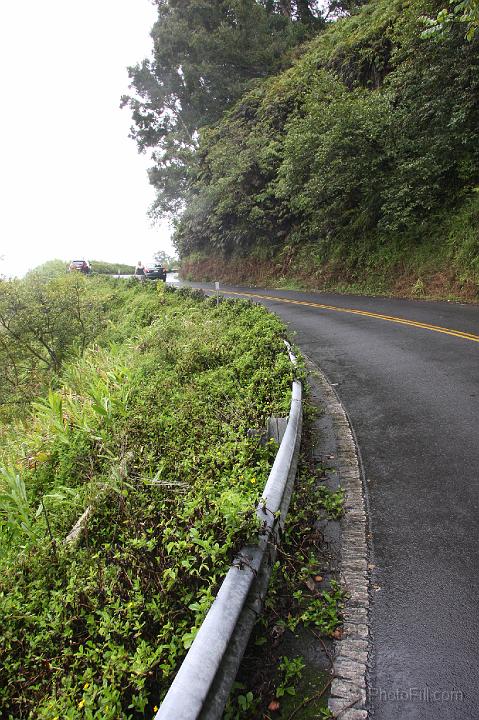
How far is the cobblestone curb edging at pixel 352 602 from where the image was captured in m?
2.18

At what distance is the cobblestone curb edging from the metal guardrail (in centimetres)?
50

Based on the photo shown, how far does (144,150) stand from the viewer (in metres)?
45.5

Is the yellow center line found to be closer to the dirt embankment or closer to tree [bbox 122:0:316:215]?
the dirt embankment

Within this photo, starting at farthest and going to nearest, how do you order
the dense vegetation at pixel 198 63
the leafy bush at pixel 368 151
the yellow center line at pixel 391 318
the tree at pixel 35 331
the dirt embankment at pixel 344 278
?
1. the dense vegetation at pixel 198 63
2. the dirt embankment at pixel 344 278
3. the tree at pixel 35 331
4. the leafy bush at pixel 368 151
5. the yellow center line at pixel 391 318

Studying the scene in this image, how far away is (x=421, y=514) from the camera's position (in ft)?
11.9

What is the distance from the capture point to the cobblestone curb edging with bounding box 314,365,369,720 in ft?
7.16

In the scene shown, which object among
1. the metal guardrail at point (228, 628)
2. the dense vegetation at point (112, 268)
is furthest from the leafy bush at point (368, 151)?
the dense vegetation at point (112, 268)

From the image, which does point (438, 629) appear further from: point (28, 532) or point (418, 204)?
point (418, 204)

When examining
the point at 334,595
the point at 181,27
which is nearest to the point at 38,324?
the point at 334,595

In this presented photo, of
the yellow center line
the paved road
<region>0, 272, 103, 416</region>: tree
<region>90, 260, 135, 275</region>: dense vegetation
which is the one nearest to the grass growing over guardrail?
the paved road

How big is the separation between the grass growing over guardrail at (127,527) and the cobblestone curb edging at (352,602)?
76 centimetres

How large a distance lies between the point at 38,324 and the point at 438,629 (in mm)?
15379

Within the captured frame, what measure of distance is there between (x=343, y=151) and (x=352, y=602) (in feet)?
57.3

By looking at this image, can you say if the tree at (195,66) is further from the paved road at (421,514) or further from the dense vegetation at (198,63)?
the paved road at (421,514)
